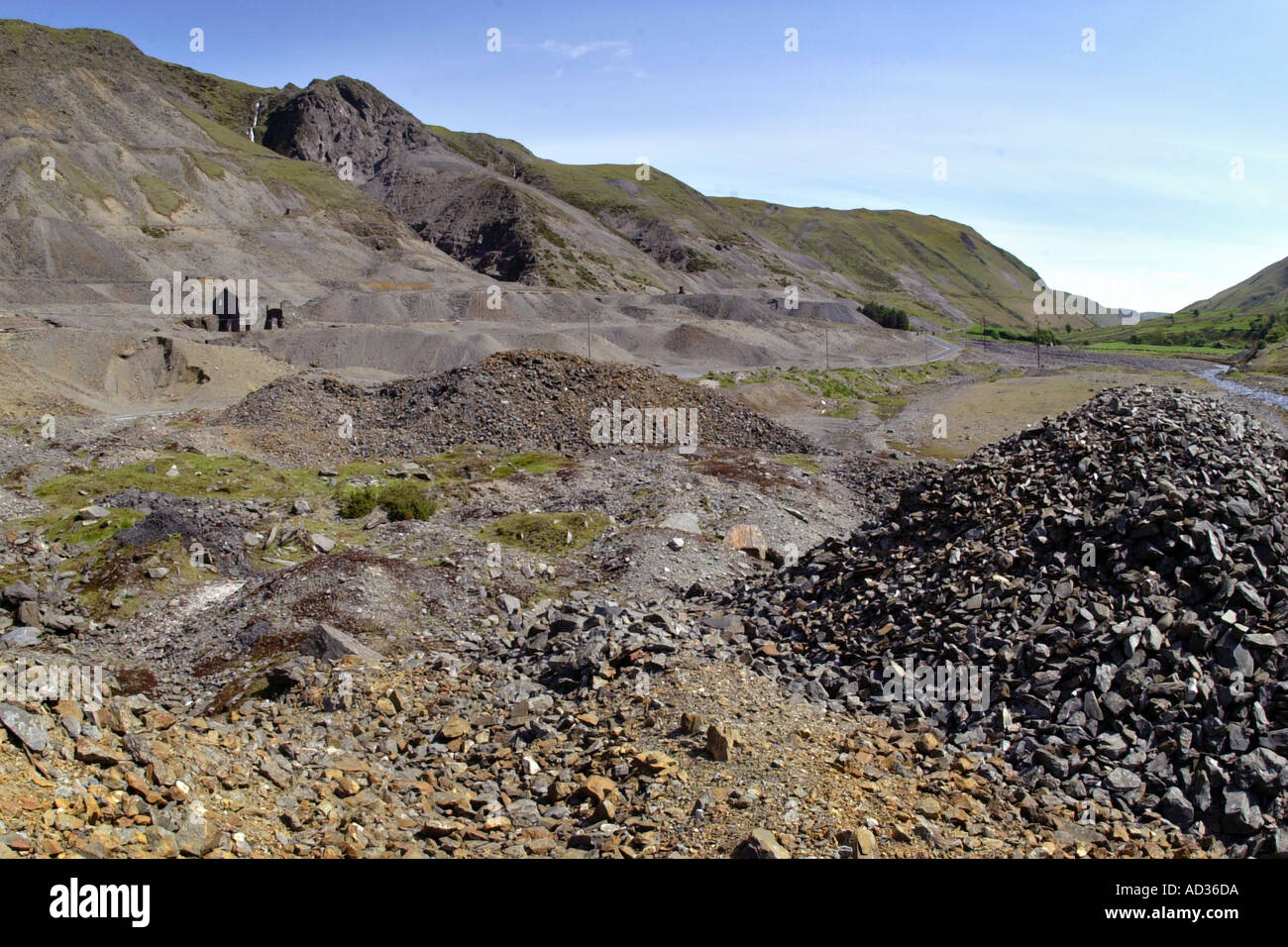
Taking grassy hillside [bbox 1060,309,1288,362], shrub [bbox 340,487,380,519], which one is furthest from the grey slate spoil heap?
grassy hillside [bbox 1060,309,1288,362]

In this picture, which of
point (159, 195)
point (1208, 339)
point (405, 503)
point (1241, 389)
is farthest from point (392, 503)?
point (1208, 339)

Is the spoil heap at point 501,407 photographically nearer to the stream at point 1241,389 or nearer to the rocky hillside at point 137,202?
the rocky hillside at point 137,202

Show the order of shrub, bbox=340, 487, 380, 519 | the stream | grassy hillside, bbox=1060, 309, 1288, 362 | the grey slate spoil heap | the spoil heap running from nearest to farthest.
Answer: the grey slate spoil heap, shrub, bbox=340, 487, 380, 519, the spoil heap, the stream, grassy hillside, bbox=1060, 309, 1288, 362

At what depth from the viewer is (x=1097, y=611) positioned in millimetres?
12812

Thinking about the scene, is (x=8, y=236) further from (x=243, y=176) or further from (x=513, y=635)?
(x=513, y=635)

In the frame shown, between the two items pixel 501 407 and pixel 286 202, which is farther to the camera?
pixel 286 202

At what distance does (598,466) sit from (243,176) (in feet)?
373

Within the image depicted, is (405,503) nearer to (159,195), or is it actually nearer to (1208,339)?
(159,195)

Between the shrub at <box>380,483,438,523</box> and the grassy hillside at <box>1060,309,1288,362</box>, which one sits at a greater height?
the grassy hillside at <box>1060,309,1288,362</box>

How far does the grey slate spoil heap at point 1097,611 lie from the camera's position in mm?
10672

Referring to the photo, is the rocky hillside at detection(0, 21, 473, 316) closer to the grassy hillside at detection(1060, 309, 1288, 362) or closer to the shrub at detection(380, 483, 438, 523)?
the shrub at detection(380, 483, 438, 523)

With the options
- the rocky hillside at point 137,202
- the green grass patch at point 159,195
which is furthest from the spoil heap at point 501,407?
the green grass patch at point 159,195

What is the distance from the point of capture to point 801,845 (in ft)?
29.8

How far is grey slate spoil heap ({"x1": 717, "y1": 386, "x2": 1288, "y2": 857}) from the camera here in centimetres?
1067
